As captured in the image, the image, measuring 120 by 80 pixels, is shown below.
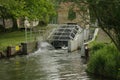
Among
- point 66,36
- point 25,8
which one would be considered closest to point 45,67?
point 25,8

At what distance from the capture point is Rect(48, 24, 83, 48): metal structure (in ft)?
160

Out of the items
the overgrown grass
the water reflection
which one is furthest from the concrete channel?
the overgrown grass

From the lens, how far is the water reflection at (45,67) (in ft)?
89.6

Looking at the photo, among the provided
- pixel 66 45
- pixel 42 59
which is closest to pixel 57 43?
pixel 66 45

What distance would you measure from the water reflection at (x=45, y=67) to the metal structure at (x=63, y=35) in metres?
6.44

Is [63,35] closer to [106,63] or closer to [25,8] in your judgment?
[25,8]

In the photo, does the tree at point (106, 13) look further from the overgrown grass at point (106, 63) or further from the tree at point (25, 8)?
the tree at point (25, 8)

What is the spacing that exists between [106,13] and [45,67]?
1124 cm

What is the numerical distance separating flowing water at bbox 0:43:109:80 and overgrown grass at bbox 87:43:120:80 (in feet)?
2.89

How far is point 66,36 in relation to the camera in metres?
49.6

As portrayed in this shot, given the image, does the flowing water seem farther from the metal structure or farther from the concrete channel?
the metal structure

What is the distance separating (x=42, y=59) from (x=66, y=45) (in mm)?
11585

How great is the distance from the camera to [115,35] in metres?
23.7

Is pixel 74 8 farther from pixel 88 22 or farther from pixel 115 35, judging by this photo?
pixel 115 35
